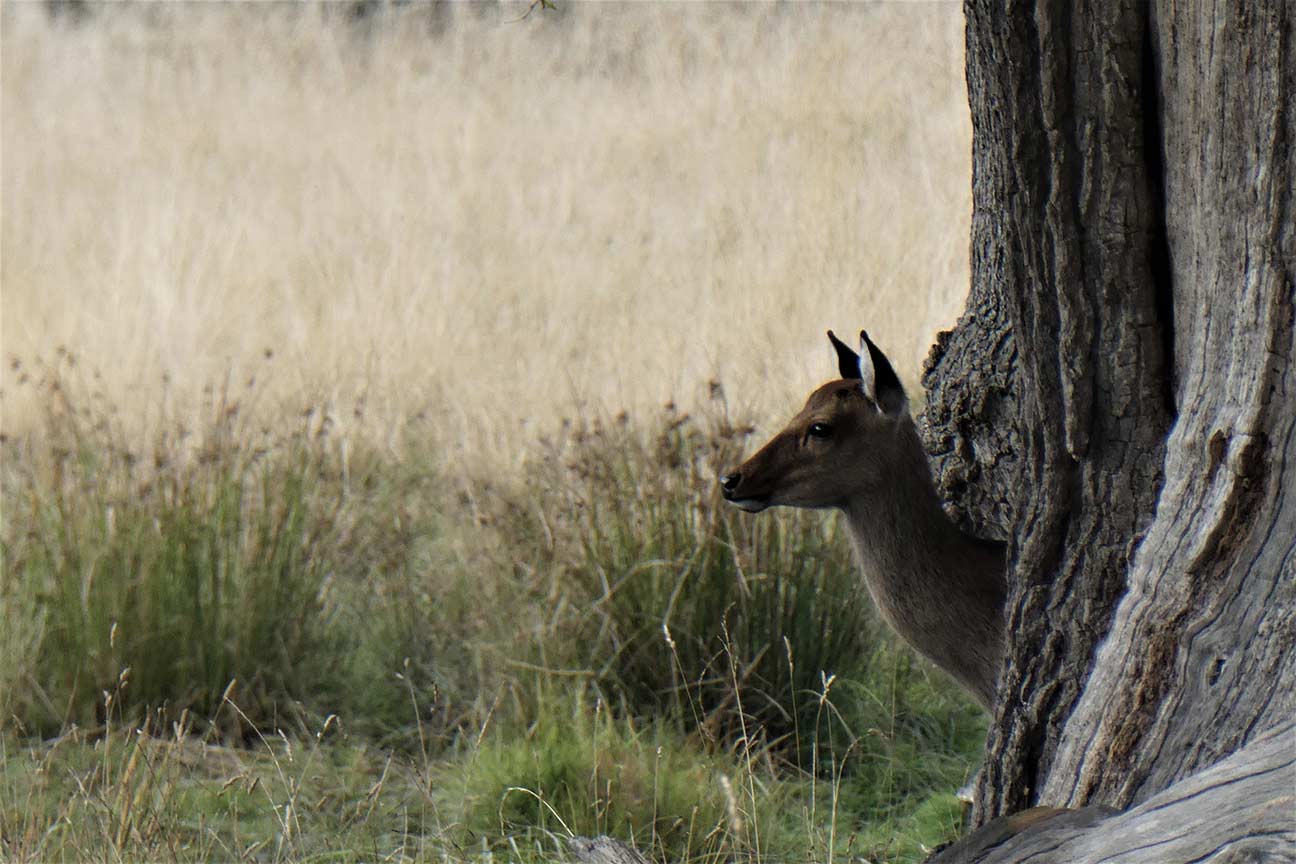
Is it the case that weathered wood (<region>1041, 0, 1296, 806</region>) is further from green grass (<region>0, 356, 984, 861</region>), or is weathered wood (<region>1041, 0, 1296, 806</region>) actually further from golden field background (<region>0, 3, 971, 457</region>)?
golden field background (<region>0, 3, 971, 457</region>)

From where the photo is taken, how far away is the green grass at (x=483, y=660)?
4316 millimetres

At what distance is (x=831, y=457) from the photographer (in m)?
3.59

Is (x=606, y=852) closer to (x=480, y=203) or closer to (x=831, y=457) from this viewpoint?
(x=831, y=457)

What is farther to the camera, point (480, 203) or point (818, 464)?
point (480, 203)

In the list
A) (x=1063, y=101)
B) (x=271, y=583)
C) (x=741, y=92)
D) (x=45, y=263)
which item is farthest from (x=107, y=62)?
(x=1063, y=101)

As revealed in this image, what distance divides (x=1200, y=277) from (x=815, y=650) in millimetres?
2619

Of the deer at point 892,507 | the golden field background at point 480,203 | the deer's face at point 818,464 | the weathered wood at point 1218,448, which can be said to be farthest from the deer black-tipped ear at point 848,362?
the golden field background at point 480,203

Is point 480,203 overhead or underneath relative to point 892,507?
Answer: overhead

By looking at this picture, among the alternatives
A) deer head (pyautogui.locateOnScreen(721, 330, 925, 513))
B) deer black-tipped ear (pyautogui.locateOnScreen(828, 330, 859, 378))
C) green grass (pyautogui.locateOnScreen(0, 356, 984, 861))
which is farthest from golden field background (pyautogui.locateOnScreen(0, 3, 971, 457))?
deer head (pyautogui.locateOnScreen(721, 330, 925, 513))

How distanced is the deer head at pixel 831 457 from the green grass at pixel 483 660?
2.66ft

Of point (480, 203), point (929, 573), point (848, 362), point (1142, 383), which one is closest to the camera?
point (1142, 383)

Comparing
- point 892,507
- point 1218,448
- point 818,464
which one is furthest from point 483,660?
point 1218,448

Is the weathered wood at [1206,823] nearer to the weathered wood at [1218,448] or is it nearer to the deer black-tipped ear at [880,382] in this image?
the weathered wood at [1218,448]

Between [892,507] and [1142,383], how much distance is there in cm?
101
